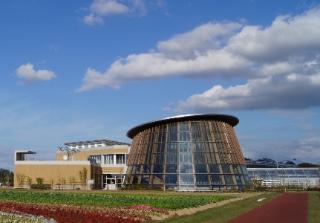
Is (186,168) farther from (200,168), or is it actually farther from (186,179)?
(200,168)

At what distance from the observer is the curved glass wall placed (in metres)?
Answer: 66.9

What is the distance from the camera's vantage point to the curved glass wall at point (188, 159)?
219 ft

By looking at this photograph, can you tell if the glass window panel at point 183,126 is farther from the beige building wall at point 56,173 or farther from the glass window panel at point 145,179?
the beige building wall at point 56,173

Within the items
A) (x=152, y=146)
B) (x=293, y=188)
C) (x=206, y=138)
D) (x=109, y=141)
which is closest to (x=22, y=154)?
(x=109, y=141)

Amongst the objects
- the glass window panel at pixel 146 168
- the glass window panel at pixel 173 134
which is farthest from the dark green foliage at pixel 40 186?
the glass window panel at pixel 173 134

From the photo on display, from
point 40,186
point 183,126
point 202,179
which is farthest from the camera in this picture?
point 40,186

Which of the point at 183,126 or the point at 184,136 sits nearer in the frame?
the point at 184,136

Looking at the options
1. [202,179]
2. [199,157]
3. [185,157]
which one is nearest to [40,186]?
[185,157]

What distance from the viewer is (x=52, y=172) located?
84.0m

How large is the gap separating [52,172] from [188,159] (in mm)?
26320

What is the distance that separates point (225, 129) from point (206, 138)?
4444 millimetres

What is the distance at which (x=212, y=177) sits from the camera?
6662 cm

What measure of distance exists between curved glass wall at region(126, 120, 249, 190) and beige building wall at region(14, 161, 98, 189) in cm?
1237

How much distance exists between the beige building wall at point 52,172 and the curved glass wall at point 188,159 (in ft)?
40.6
